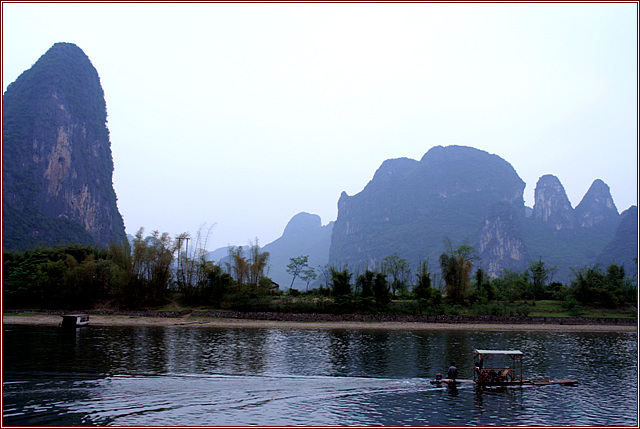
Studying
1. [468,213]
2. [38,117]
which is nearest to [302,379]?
[38,117]

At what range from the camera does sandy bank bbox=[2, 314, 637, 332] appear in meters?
37.7

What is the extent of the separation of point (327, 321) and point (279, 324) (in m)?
5.06

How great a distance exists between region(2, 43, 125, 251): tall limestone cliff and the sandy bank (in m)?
47.1

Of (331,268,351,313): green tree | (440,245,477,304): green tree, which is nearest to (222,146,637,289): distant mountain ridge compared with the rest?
(440,245,477,304): green tree

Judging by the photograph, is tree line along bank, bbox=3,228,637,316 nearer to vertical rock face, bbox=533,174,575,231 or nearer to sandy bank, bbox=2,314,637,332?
sandy bank, bbox=2,314,637,332

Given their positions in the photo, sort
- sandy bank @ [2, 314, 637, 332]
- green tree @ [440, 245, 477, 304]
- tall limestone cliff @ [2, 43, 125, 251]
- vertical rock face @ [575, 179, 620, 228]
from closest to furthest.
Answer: sandy bank @ [2, 314, 637, 332] → green tree @ [440, 245, 477, 304] → tall limestone cliff @ [2, 43, 125, 251] → vertical rock face @ [575, 179, 620, 228]

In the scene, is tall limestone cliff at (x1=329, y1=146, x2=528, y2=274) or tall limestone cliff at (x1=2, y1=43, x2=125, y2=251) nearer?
tall limestone cliff at (x1=2, y1=43, x2=125, y2=251)

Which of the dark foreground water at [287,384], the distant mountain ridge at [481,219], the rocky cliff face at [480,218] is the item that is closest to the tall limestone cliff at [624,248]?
the distant mountain ridge at [481,219]

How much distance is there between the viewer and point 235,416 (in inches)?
497

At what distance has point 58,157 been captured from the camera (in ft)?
333

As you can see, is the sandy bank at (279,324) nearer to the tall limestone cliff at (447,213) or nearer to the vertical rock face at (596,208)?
the tall limestone cliff at (447,213)

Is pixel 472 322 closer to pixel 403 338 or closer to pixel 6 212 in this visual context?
pixel 403 338

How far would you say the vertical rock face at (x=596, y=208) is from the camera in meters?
175

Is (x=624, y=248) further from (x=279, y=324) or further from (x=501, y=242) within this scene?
(x=279, y=324)
